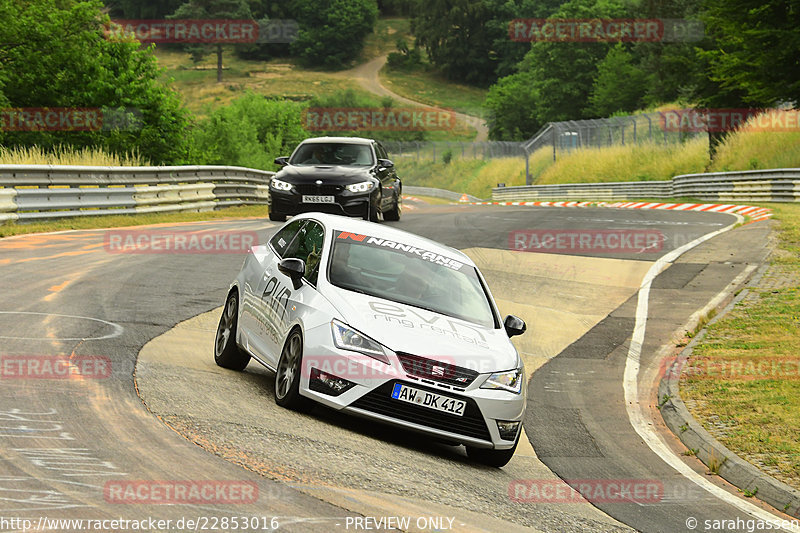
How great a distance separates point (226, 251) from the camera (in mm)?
18469

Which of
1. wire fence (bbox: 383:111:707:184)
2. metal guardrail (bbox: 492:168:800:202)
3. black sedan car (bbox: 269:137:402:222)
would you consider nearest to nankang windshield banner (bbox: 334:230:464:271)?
black sedan car (bbox: 269:137:402:222)

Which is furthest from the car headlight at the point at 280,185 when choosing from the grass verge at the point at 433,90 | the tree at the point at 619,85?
the grass verge at the point at 433,90

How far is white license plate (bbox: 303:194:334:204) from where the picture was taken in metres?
20.2

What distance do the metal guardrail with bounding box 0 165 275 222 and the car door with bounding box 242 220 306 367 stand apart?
11747mm

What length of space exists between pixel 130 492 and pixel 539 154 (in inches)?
2414

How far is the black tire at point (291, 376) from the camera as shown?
7891mm

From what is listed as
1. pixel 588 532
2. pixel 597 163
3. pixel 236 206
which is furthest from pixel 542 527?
pixel 597 163

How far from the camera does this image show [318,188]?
66.5ft

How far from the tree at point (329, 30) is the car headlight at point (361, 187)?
14854cm

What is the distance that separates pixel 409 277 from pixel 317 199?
11.6 meters
